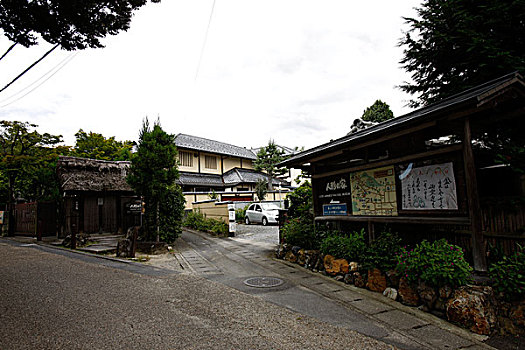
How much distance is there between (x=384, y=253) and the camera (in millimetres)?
6074

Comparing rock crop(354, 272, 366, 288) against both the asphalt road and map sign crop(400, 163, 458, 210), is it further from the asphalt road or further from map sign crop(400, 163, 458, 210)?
the asphalt road

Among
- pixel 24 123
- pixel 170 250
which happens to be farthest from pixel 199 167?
pixel 170 250

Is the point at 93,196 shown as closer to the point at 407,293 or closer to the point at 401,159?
the point at 401,159

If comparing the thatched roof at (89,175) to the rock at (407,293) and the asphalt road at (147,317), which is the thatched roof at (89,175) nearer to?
the asphalt road at (147,317)

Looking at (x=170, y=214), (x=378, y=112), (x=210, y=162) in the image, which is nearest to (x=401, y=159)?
(x=170, y=214)

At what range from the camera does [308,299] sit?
18.8ft

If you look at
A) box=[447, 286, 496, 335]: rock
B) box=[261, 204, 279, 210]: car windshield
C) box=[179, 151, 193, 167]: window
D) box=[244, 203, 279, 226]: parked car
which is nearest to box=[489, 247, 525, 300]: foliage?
box=[447, 286, 496, 335]: rock

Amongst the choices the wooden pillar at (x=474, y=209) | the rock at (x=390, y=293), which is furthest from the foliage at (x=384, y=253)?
the wooden pillar at (x=474, y=209)

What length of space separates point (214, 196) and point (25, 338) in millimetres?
21174

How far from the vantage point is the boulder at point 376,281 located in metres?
5.91

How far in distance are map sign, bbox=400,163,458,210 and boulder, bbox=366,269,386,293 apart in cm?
152

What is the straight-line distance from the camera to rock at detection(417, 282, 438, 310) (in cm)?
496

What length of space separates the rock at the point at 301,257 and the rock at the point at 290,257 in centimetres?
18

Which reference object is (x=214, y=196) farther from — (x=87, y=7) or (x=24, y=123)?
(x=87, y=7)
